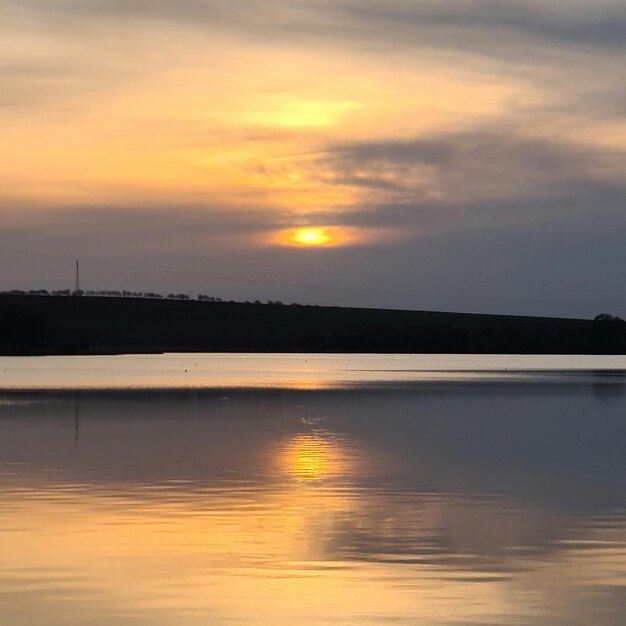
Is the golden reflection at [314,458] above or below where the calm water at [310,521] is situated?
below

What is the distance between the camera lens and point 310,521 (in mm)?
17578

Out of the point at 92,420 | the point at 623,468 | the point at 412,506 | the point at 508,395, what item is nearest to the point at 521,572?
the point at 412,506

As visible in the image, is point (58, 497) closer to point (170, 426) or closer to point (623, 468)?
point (623, 468)

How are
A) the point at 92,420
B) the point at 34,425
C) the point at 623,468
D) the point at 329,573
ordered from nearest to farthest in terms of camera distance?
1. the point at 329,573
2. the point at 623,468
3. the point at 34,425
4. the point at 92,420

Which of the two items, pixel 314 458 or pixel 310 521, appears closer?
pixel 310 521

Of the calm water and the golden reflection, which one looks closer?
the calm water

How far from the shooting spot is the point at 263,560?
1451 cm

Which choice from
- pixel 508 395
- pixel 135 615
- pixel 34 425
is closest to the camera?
pixel 135 615

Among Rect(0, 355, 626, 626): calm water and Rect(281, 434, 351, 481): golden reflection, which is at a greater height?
Rect(0, 355, 626, 626): calm water

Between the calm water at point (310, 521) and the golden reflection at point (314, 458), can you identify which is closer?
the calm water at point (310, 521)

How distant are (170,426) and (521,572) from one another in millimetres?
22035

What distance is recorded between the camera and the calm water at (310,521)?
40.2 ft

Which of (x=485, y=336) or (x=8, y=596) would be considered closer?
(x=8, y=596)

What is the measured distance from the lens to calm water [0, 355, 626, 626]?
12.2 meters
